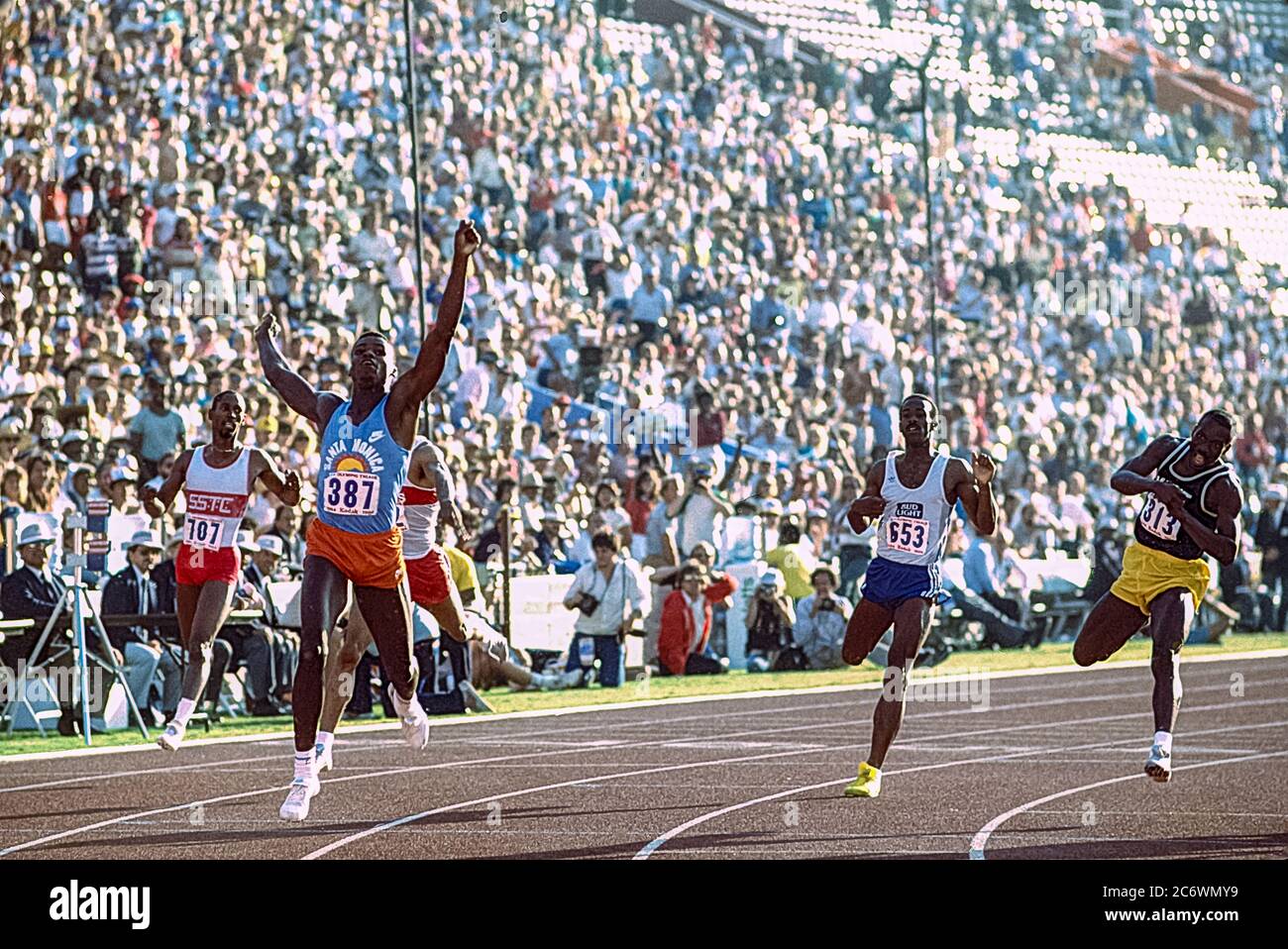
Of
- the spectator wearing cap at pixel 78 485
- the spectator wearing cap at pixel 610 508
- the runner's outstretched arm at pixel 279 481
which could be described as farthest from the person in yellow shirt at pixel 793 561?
the runner's outstretched arm at pixel 279 481

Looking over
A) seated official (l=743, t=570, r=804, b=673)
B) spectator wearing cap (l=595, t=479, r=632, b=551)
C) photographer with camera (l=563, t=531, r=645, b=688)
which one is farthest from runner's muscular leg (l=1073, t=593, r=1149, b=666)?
seated official (l=743, t=570, r=804, b=673)

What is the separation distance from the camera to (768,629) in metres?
22.2

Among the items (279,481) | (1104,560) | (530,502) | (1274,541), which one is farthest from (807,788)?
(1274,541)

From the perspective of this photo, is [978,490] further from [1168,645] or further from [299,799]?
[299,799]

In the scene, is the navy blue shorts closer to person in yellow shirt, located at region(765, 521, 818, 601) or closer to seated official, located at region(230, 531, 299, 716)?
seated official, located at region(230, 531, 299, 716)

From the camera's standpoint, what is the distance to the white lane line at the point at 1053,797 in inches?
427

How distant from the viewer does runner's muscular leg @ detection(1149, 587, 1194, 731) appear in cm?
1217

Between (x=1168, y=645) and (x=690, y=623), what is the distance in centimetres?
946

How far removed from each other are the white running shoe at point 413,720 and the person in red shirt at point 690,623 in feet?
29.3

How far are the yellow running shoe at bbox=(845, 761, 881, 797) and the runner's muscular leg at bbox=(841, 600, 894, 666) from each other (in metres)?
0.57

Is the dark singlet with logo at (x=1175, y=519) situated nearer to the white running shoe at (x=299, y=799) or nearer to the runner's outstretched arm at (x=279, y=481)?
the white running shoe at (x=299, y=799)

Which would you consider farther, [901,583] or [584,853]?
[901,583]

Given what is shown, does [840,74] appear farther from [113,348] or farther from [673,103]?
[113,348]
